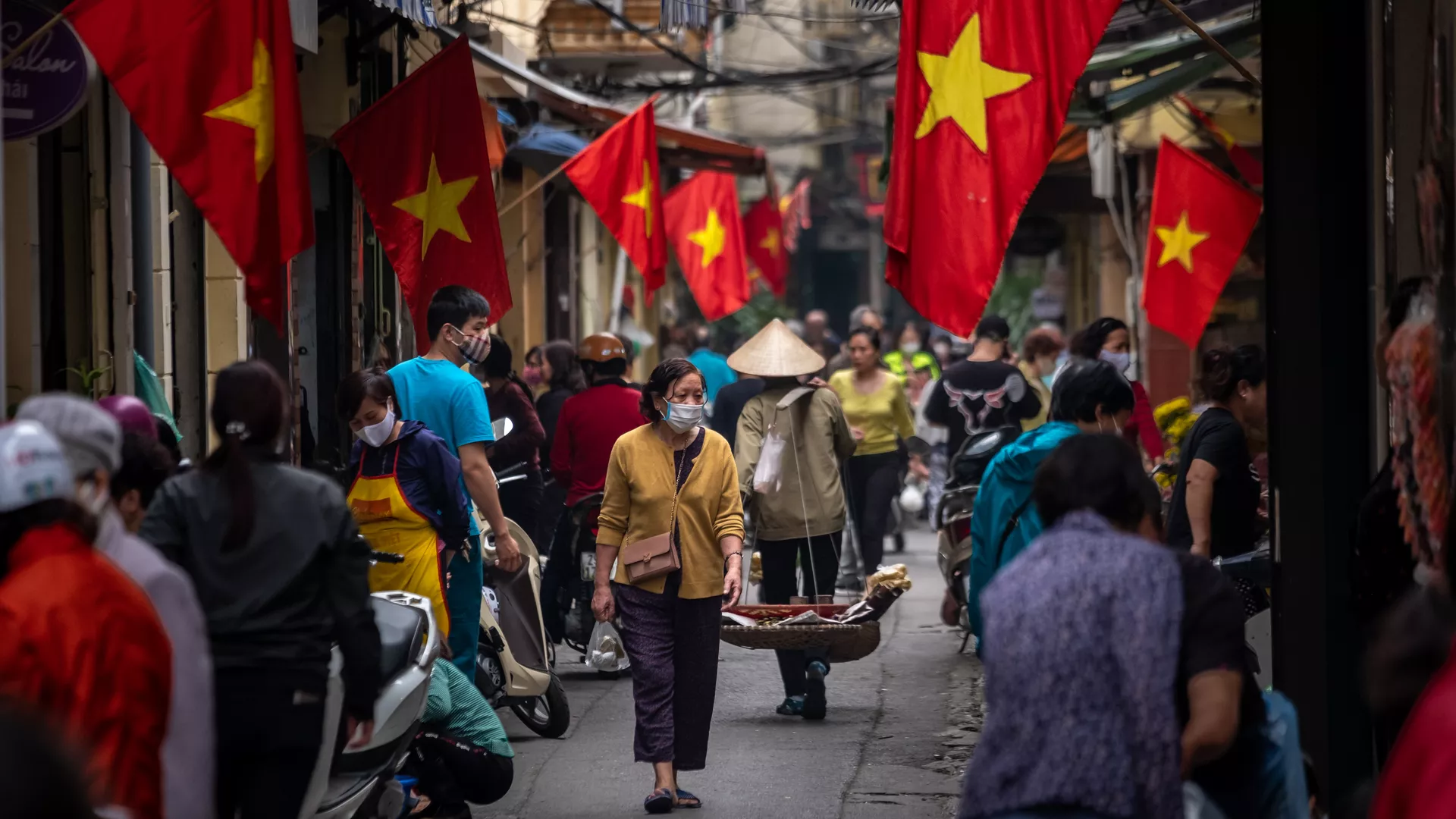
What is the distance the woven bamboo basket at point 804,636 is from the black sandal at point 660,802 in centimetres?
136

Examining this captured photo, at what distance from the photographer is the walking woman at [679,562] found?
25.3 ft

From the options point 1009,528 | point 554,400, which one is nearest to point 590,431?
point 554,400

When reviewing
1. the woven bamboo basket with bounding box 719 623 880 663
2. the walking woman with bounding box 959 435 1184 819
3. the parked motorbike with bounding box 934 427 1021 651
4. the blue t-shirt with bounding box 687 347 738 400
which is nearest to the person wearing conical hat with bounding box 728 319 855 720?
the woven bamboo basket with bounding box 719 623 880 663

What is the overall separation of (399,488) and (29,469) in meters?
3.81

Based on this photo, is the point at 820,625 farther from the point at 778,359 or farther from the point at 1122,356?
the point at 1122,356

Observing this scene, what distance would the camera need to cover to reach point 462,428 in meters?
8.37

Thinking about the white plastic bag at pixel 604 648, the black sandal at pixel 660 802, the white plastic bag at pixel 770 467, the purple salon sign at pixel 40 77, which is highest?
the purple salon sign at pixel 40 77

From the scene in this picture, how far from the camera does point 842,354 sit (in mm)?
20922

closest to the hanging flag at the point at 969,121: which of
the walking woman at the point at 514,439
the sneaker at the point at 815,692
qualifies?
the sneaker at the point at 815,692

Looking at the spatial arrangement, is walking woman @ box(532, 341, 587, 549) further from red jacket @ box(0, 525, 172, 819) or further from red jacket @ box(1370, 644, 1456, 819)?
red jacket @ box(1370, 644, 1456, 819)

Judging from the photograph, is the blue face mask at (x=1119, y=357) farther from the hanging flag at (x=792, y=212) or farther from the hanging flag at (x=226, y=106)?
the hanging flag at (x=792, y=212)

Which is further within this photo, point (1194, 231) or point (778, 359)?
point (1194, 231)

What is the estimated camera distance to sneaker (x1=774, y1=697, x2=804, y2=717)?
9.70 meters

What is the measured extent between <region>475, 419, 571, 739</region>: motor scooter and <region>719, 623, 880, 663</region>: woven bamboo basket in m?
0.86
